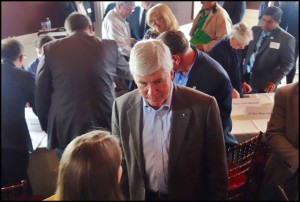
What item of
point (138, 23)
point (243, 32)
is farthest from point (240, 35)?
point (138, 23)

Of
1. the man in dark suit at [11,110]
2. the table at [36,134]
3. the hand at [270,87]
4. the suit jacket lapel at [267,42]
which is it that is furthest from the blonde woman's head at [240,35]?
the table at [36,134]

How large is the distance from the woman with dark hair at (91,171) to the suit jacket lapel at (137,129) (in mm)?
96

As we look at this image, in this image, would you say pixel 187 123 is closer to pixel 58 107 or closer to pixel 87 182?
pixel 87 182

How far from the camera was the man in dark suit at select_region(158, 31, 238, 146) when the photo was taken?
131 centimetres

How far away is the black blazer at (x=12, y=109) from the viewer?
620 millimetres

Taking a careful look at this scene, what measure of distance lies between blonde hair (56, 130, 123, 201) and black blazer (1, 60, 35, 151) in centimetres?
12

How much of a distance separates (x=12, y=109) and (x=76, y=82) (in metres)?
0.72

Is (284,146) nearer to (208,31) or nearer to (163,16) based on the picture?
(163,16)

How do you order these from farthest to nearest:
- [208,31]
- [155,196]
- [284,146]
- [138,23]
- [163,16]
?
[138,23]
[208,31]
[163,16]
[155,196]
[284,146]

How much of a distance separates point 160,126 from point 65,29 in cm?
79

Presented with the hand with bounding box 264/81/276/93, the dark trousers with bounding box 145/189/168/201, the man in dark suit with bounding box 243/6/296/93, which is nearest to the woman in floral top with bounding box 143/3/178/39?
the man in dark suit with bounding box 243/6/296/93

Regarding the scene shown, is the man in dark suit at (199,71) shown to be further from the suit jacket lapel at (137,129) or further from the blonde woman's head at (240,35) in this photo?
the suit jacket lapel at (137,129)

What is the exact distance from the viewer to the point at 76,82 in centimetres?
135

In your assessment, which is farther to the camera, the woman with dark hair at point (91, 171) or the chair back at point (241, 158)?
the chair back at point (241, 158)
